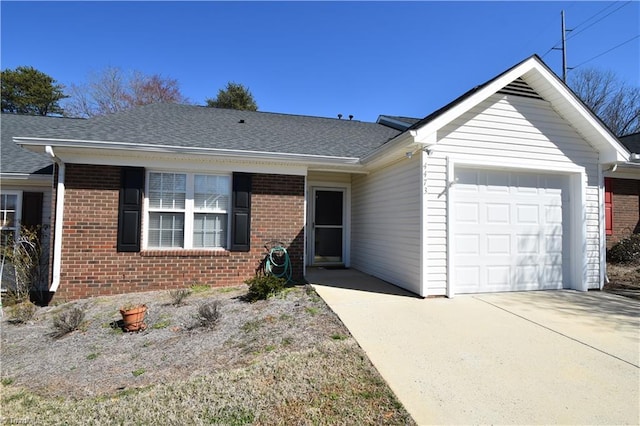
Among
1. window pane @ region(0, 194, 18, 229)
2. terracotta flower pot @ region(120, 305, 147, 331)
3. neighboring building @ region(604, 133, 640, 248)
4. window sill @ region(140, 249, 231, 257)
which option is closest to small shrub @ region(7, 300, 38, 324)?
window sill @ region(140, 249, 231, 257)

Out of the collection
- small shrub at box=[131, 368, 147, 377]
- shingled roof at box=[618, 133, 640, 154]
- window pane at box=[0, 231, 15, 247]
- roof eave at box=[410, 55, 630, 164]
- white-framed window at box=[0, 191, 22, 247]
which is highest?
shingled roof at box=[618, 133, 640, 154]

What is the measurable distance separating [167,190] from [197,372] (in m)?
4.57

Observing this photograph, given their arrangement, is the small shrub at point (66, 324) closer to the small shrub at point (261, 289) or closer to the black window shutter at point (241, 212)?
the small shrub at point (261, 289)

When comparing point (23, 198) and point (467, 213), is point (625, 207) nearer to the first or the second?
point (467, 213)

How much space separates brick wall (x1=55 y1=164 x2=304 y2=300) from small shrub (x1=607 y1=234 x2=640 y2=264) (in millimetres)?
9829

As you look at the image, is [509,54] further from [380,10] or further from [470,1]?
[380,10]

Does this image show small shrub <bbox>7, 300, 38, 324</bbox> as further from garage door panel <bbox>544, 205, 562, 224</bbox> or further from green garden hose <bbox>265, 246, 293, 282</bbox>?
garage door panel <bbox>544, 205, 562, 224</bbox>

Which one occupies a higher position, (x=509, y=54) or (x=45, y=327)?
(x=509, y=54)

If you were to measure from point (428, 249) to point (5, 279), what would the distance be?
8.81 m

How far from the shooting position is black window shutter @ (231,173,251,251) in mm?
7160

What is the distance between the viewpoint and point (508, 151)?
21.5ft

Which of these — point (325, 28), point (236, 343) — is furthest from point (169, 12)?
point (236, 343)

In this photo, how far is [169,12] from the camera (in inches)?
348

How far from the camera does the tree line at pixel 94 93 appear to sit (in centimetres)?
2222
